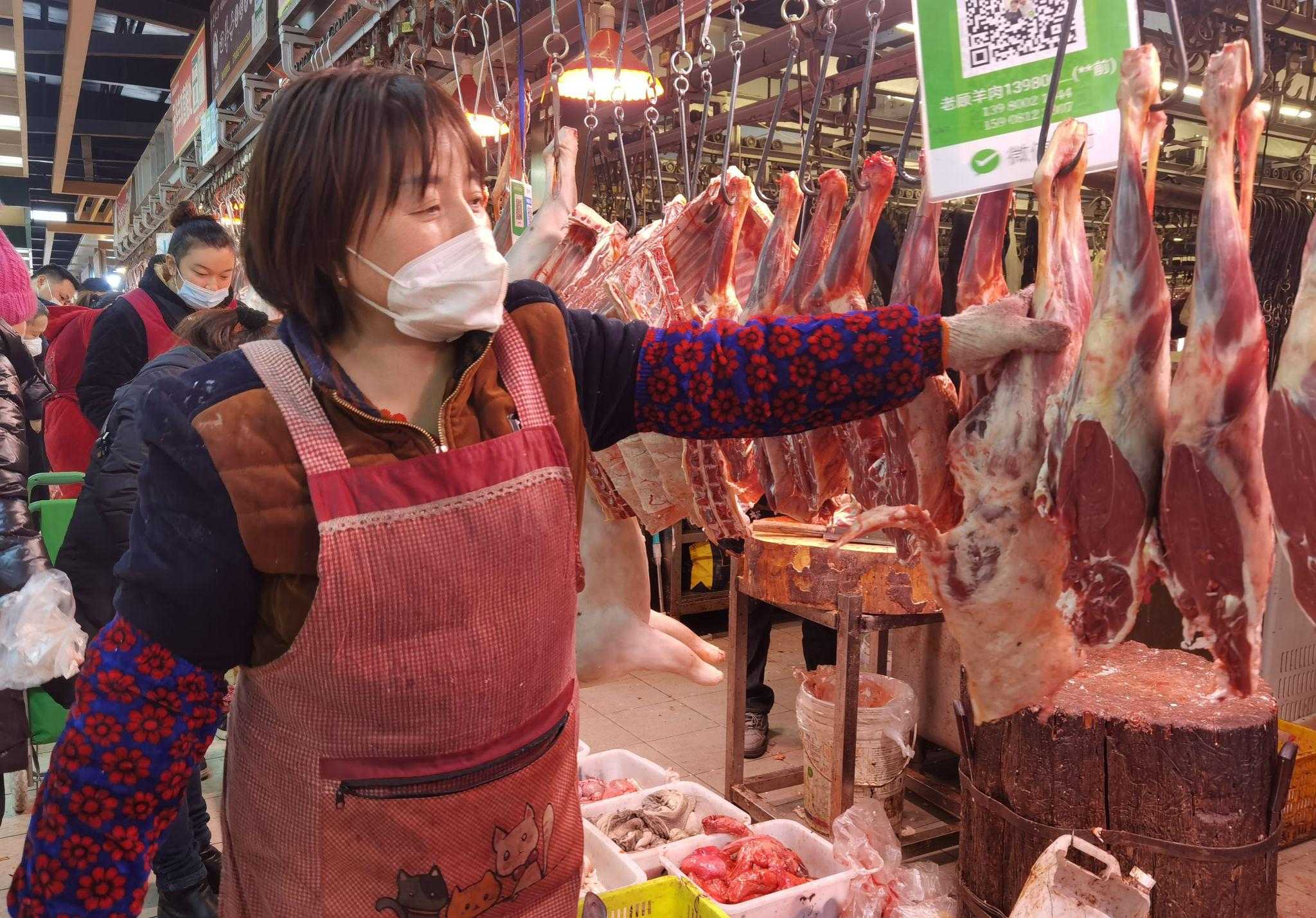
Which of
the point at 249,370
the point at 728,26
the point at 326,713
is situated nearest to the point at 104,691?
the point at 326,713

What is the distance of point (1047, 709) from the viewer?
5.03ft

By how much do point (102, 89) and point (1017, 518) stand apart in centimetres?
1574

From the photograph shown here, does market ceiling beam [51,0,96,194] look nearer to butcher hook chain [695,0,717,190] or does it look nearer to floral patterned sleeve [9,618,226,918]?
butcher hook chain [695,0,717,190]

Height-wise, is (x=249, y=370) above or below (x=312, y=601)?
above

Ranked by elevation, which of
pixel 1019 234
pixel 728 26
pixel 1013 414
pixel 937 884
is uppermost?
pixel 728 26

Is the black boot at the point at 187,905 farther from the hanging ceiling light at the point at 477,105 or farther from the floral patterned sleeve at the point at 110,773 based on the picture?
the hanging ceiling light at the point at 477,105

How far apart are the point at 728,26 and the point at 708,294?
6.77m

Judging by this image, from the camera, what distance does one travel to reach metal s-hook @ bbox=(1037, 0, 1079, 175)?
1.31 meters

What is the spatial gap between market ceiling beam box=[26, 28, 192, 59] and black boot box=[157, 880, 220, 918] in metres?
7.73

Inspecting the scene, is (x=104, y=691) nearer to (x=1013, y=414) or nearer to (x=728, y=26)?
(x=1013, y=414)

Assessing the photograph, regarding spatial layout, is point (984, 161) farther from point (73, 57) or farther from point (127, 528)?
point (73, 57)

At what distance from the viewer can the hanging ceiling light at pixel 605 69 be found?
3869 millimetres

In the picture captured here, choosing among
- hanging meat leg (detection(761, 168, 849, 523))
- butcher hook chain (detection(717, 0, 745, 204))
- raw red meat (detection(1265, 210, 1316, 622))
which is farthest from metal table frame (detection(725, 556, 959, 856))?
raw red meat (detection(1265, 210, 1316, 622))

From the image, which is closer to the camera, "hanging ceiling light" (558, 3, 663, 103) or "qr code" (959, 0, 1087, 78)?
"qr code" (959, 0, 1087, 78)
